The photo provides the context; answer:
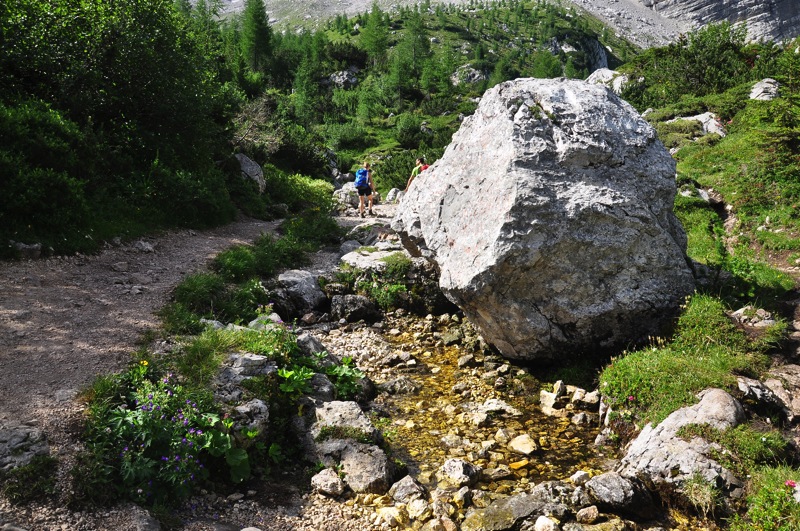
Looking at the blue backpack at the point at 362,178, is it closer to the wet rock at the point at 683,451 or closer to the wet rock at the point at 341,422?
the wet rock at the point at 341,422

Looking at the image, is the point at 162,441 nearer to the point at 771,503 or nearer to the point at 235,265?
the point at 771,503

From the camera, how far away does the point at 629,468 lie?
6902mm

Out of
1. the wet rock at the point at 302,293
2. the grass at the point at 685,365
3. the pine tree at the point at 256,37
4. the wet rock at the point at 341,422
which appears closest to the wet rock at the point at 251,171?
the wet rock at the point at 302,293

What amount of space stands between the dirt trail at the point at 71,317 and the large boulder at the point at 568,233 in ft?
20.6

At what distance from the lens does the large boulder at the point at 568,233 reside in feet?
30.2

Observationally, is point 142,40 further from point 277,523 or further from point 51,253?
point 277,523

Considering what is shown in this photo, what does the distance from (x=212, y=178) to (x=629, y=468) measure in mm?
17317

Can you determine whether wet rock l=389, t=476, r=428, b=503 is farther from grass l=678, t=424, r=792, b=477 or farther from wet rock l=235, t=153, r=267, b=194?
wet rock l=235, t=153, r=267, b=194

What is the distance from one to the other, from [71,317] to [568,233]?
924cm

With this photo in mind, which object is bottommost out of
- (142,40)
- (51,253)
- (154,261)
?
(154,261)

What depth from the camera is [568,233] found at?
30.2 feet

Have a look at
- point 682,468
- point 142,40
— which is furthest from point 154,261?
point 682,468

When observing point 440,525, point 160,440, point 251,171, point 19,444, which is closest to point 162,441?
point 160,440

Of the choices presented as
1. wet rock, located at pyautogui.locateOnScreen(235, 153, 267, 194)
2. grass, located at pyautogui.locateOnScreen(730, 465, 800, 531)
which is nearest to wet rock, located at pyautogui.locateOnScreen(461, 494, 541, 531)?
grass, located at pyautogui.locateOnScreen(730, 465, 800, 531)
